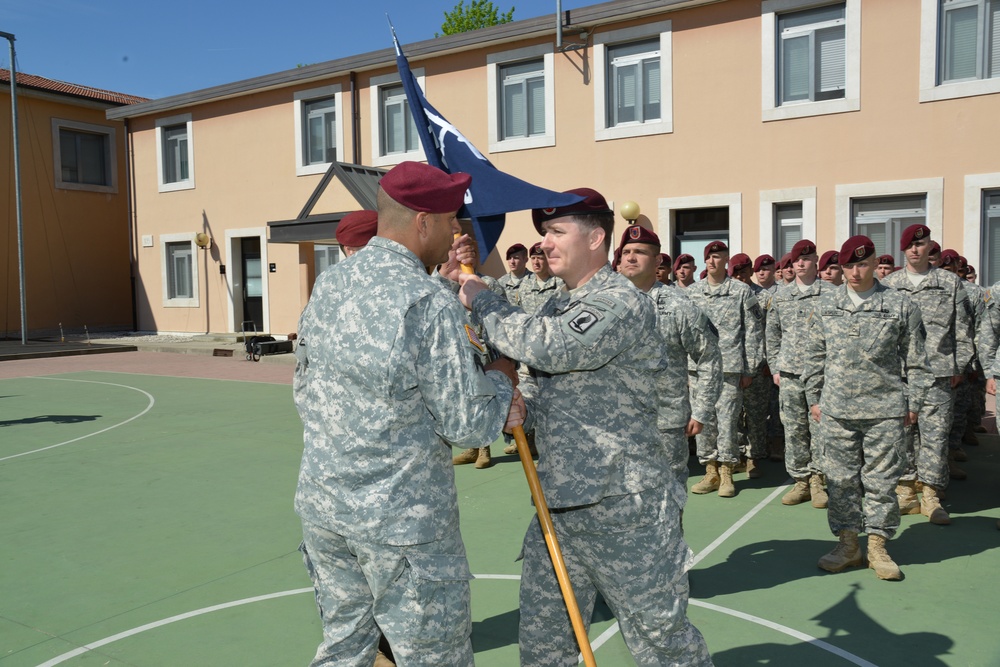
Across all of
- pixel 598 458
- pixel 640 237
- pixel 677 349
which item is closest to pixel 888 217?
pixel 677 349

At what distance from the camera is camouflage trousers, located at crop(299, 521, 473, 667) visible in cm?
250

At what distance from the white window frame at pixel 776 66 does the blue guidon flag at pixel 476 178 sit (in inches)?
441

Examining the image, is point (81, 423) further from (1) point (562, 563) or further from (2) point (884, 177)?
(2) point (884, 177)

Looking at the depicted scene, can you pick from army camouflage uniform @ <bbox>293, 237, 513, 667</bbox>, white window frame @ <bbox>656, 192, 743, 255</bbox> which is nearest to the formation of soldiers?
army camouflage uniform @ <bbox>293, 237, 513, 667</bbox>

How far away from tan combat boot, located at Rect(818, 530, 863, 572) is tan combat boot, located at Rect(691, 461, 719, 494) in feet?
6.60

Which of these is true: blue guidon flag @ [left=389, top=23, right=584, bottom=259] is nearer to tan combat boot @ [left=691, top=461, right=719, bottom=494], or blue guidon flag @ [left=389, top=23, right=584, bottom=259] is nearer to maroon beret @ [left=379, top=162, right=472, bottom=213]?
maroon beret @ [left=379, top=162, right=472, bottom=213]

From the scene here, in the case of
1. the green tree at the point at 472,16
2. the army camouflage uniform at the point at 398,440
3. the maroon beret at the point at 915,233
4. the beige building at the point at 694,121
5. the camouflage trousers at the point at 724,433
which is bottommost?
the camouflage trousers at the point at 724,433

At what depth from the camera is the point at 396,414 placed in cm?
250

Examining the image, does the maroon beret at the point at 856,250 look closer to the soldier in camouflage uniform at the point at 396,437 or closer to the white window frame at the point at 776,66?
the soldier in camouflage uniform at the point at 396,437

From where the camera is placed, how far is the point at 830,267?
7.12 meters

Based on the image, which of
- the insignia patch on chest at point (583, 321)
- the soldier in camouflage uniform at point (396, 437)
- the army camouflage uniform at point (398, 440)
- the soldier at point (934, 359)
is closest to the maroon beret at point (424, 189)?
the soldier in camouflage uniform at point (396, 437)

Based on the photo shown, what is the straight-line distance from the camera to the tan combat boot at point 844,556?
514 cm

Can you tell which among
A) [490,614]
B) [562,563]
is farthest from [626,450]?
[490,614]

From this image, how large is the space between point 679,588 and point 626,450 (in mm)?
531
